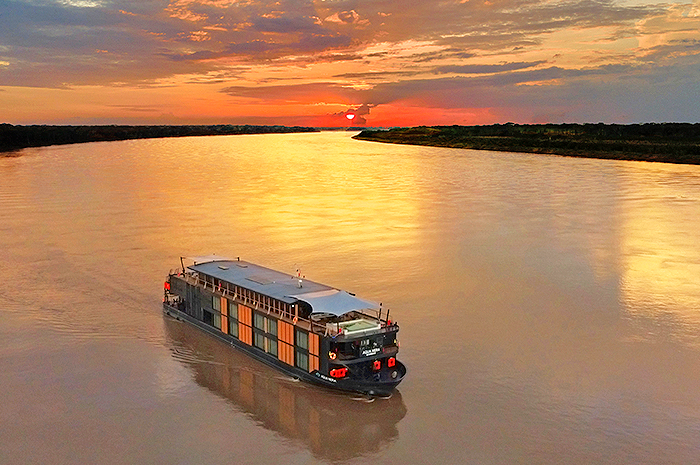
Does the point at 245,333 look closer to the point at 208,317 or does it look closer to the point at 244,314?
the point at 244,314

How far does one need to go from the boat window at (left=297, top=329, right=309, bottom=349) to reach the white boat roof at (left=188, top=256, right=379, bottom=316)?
83cm

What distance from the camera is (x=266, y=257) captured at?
3491 centimetres

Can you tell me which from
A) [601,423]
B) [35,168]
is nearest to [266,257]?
[601,423]

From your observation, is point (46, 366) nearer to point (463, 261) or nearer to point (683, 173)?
point (463, 261)

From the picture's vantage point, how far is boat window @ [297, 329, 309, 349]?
63.1ft

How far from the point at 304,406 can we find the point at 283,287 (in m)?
4.56

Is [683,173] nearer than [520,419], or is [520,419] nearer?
[520,419]

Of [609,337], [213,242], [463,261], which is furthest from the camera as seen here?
[213,242]

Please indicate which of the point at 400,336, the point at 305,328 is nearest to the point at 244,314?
the point at 305,328

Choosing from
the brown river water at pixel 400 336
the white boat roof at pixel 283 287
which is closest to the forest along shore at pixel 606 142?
the brown river water at pixel 400 336

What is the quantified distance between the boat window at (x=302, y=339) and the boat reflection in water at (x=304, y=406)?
3.99 ft

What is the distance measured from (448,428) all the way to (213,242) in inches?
964

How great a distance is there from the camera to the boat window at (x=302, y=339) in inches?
757

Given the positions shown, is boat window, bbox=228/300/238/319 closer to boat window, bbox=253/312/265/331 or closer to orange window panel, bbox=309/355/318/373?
boat window, bbox=253/312/265/331
